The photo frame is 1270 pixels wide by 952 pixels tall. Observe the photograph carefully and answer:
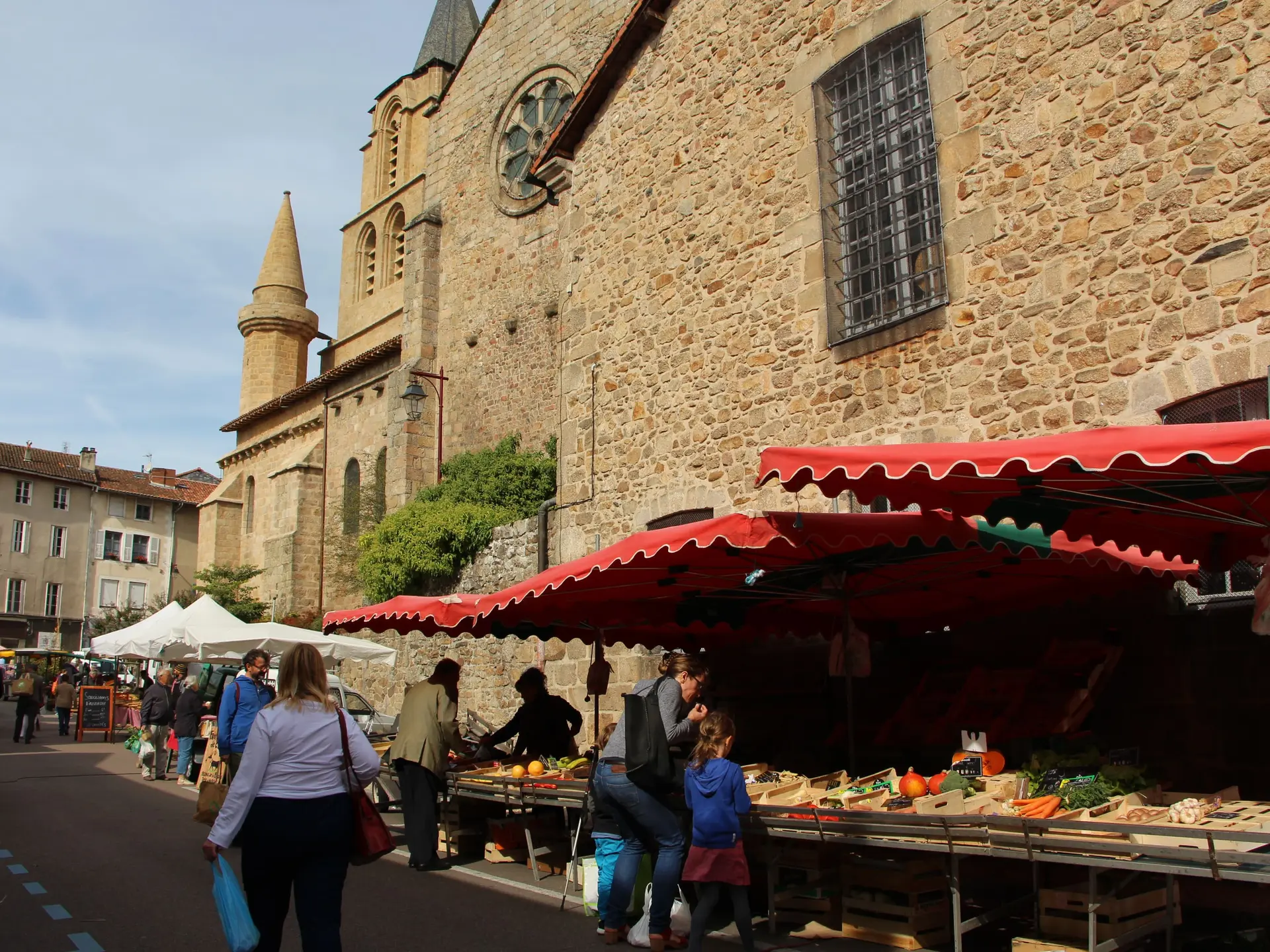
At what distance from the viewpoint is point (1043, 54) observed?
8.13 m

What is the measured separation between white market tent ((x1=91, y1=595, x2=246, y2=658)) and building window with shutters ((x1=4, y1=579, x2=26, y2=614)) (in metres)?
37.6

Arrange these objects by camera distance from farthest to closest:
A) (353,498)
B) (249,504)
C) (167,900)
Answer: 1. (249,504)
2. (353,498)
3. (167,900)

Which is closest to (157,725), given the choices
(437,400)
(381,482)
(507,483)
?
(507,483)

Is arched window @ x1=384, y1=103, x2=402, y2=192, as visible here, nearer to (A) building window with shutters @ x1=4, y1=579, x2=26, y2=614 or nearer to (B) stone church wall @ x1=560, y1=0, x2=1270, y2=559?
(B) stone church wall @ x1=560, y1=0, x2=1270, y2=559

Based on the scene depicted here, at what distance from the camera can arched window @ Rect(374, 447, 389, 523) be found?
2619 cm

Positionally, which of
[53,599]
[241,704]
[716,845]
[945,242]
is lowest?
[716,845]

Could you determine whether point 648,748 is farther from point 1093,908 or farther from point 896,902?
point 1093,908

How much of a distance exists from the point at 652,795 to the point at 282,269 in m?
39.0

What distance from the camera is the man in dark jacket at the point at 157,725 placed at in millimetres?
15062

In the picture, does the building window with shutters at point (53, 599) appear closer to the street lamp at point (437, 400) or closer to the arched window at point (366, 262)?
the arched window at point (366, 262)

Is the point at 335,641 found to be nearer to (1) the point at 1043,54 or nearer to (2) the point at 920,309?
(2) the point at 920,309

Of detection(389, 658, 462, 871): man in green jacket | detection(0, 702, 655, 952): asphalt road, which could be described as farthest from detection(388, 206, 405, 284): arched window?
detection(389, 658, 462, 871): man in green jacket

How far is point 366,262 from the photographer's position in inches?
1486

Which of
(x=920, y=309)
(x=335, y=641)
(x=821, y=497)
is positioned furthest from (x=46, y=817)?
(x=920, y=309)
